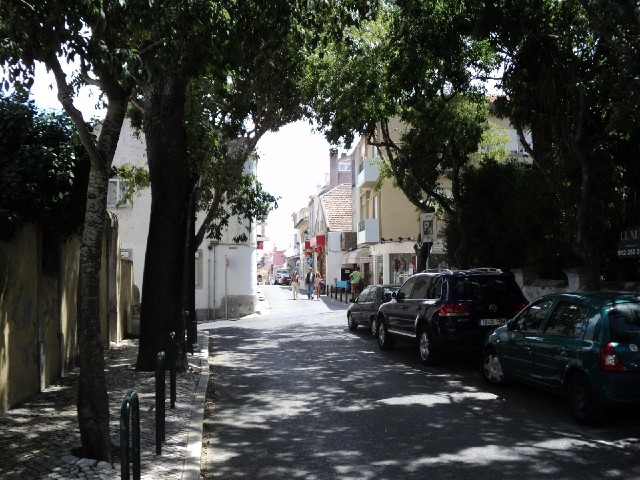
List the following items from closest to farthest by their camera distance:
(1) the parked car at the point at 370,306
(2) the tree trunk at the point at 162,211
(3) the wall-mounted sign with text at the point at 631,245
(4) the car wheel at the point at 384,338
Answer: (3) the wall-mounted sign with text at the point at 631,245, (2) the tree trunk at the point at 162,211, (4) the car wheel at the point at 384,338, (1) the parked car at the point at 370,306

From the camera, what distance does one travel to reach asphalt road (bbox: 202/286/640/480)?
6.45 meters

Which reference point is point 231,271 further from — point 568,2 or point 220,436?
point 220,436

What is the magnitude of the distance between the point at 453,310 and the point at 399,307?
8.35 ft

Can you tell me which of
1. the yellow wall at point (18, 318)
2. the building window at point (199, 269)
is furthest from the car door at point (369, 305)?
the yellow wall at point (18, 318)

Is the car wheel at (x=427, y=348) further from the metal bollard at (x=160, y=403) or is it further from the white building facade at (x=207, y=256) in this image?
the white building facade at (x=207, y=256)

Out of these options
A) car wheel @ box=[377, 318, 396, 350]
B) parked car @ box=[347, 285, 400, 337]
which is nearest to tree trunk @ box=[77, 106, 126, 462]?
car wheel @ box=[377, 318, 396, 350]

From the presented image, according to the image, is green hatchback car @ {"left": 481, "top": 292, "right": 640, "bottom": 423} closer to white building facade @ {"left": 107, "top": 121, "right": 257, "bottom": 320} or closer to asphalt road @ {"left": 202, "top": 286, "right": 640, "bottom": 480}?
asphalt road @ {"left": 202, "top": 286, "right": 640, "bottom": 480}

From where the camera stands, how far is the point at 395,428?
8.06m

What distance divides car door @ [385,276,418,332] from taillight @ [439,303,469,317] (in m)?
1.84

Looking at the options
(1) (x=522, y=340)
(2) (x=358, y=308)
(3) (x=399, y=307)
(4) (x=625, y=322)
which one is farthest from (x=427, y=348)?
(2) (x=358, y=308)

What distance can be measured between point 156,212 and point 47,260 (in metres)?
2.02

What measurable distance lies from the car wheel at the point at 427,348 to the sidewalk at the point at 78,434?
4073mm

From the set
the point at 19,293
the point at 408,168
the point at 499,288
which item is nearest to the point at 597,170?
the point at 499,288

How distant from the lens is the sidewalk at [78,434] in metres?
6.03
